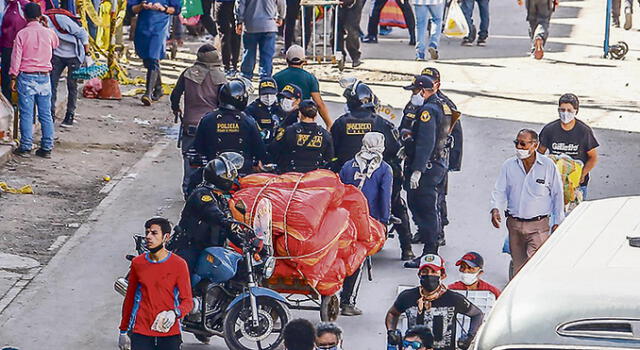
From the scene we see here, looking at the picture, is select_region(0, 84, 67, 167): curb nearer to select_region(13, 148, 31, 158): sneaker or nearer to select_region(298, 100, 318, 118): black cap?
select_region(13, 148, 31, 158): sneaker

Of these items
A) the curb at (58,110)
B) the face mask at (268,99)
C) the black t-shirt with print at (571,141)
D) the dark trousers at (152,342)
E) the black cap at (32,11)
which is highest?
the black cap at (32,11)

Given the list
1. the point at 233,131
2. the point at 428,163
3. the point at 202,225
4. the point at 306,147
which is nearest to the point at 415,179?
the point at 428,163

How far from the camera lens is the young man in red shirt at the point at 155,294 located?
891 centimetres

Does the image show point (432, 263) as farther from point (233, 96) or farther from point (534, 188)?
point (233, 96)

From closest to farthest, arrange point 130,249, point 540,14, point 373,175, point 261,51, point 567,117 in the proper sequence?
1. point 373,175
2. point 567,117
3. point 130,249
4. point 261,51
5. point 540,14

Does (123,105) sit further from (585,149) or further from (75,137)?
(585,149)

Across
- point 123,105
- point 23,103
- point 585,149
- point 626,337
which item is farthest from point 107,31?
point 626,337

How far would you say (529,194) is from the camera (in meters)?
10.9

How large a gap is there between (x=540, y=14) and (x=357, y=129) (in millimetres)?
13223

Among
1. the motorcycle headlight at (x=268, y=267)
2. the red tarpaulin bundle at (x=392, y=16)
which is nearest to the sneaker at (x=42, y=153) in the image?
the motorcycle headlight at (x=268, y=267)

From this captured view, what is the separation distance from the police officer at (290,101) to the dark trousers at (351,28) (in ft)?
31.6

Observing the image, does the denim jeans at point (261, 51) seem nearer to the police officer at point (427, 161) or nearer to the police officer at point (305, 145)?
the police officer at point (427, 161)

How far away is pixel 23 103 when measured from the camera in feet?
52.2

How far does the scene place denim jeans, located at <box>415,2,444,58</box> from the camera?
23.8 m
